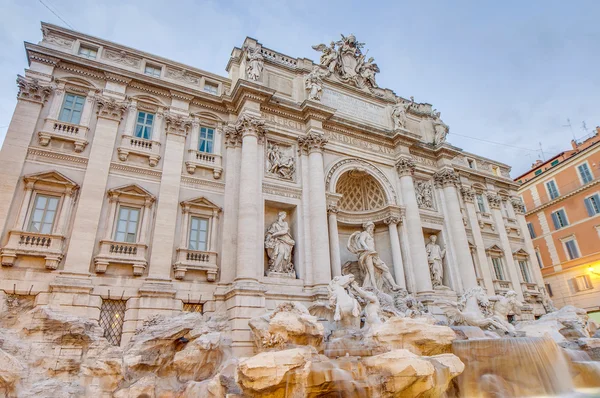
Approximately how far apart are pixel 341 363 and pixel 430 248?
12048 mm

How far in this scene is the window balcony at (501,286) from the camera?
20.4 metres

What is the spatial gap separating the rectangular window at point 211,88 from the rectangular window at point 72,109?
4938 mm

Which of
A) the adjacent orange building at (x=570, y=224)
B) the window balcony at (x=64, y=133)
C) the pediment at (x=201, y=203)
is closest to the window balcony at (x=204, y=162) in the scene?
the pediment at (x=201, y=203)

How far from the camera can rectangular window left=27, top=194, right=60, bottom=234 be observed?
11.4 meters

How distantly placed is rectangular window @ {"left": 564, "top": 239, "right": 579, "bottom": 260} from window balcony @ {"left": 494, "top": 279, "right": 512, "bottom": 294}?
7.92 m

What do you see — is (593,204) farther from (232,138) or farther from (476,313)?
(232,138)

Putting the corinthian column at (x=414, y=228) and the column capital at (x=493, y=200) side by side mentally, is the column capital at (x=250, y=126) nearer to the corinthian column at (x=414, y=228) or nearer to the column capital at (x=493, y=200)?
the corinthian column at (x=414, y=228)

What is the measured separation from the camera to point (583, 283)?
2431 centimetres

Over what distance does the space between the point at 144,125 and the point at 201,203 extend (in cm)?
397

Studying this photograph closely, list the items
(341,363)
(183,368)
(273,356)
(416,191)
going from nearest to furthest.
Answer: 1. (273,356)
2. (341,363)
3. (183,368)
4. (416,191)

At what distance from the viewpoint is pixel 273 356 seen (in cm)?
697

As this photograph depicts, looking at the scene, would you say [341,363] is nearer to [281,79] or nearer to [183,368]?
[183,368]

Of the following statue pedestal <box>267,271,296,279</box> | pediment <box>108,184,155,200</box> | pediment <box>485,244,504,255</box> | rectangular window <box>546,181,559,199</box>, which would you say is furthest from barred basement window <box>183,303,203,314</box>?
rectangular window <box>546,181,559,199</box>

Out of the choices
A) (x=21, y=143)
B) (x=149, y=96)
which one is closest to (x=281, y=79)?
(x=149, y=96)
